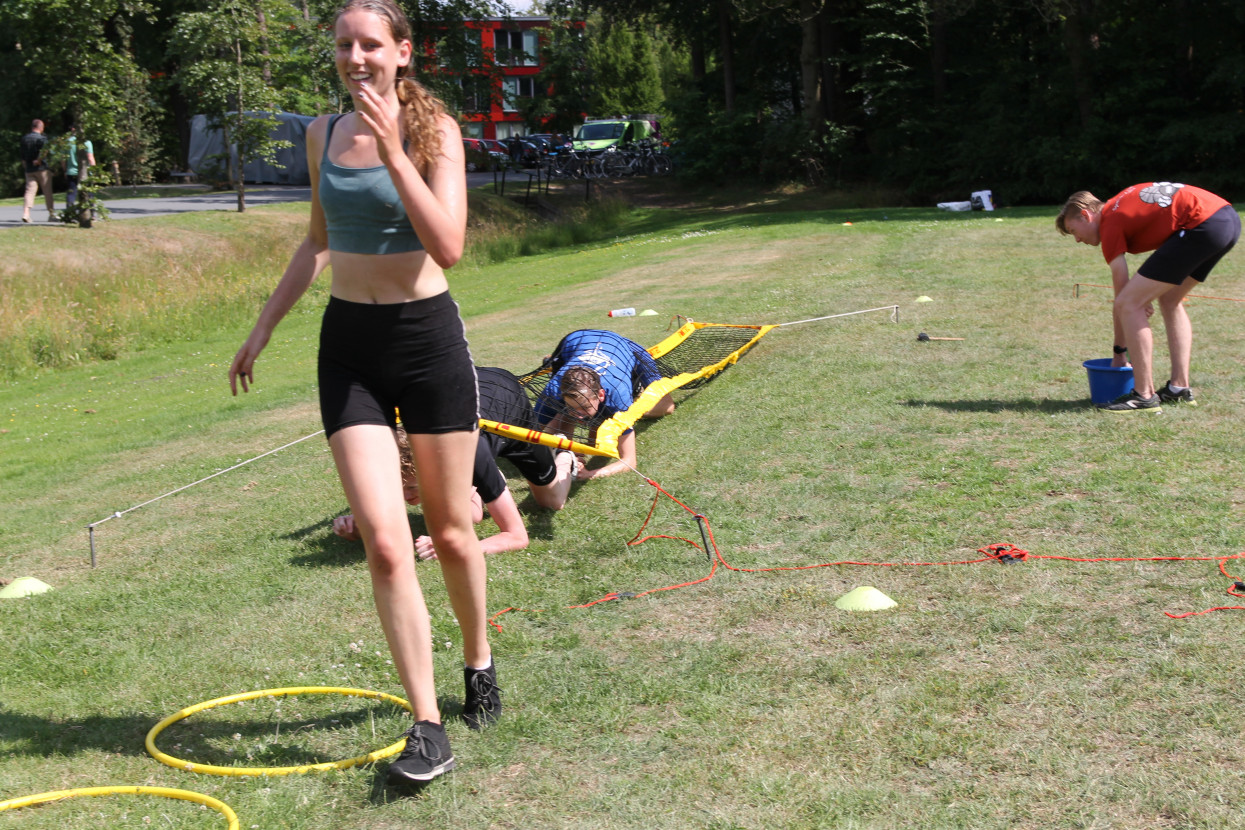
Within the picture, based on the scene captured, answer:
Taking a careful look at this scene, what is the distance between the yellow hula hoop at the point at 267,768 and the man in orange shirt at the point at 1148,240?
17.1 feet

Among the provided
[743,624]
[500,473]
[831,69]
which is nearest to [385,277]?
[743,624]

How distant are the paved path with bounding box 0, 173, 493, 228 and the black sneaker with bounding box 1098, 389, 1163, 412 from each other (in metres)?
21.0

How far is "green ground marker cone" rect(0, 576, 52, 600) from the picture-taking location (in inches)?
204

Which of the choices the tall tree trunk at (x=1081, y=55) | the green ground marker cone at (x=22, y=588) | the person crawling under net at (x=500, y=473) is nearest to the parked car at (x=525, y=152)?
the tall tree trunk at (x=1081, y=55)

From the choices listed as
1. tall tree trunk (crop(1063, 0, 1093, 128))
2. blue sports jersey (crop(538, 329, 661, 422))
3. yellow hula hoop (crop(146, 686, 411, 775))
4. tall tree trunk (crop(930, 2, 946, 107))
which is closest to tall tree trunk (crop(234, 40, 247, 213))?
tall tree trunk (crop(930, 2, 946, 107))

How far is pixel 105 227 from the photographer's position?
21.5 meters

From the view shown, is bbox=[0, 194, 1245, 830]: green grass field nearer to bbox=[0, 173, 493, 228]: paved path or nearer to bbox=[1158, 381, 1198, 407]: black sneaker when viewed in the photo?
bbox=[1158, 381, 1198, 407]: black sneaker

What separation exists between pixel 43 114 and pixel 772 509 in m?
41.8

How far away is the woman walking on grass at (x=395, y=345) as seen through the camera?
117 inches

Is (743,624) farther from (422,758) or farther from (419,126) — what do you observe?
(419,126)

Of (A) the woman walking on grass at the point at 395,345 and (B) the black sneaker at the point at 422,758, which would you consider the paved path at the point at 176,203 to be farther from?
(B) the black sneaker at the point at 422,758

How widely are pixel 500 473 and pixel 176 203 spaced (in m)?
26.4

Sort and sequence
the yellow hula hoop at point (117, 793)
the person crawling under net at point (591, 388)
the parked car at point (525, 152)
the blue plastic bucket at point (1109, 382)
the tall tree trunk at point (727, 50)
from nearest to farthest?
the yellow hula hoop at point (117, 793)
the person crawling under net at point (591, 388)
the blue plastic bucket at point (1109, 382)
the tall tree trunk at point (727, 50)
the parked car at point (525, 152)

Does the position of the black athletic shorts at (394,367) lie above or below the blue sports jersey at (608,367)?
above
